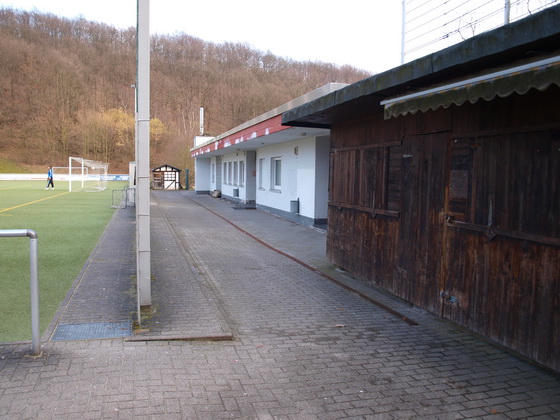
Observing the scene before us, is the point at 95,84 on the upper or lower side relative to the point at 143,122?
upper

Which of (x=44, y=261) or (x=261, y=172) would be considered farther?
(x=261, y=172)

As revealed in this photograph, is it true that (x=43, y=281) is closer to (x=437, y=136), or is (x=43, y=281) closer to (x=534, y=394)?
(x=437, y=136)

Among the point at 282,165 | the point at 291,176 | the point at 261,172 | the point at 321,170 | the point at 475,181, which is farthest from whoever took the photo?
the point at 261,172

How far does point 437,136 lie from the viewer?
5.49m

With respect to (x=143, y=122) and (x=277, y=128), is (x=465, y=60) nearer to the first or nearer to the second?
(x=143, y=122)

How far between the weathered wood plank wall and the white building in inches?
161

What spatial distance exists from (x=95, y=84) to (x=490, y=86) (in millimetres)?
97773

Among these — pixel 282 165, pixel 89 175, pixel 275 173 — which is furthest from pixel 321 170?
pixel 89 175

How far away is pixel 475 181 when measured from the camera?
15.9 ft

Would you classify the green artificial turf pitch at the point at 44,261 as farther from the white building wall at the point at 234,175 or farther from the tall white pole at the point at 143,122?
the white building wall at the point at 234,175

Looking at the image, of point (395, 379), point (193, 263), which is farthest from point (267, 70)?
point (395, 379)

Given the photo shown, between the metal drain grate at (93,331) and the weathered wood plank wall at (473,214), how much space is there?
346cm

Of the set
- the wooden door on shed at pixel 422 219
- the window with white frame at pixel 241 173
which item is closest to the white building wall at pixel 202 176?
the window with white frame at pixel 241 173

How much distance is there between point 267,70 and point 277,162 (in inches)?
2542
